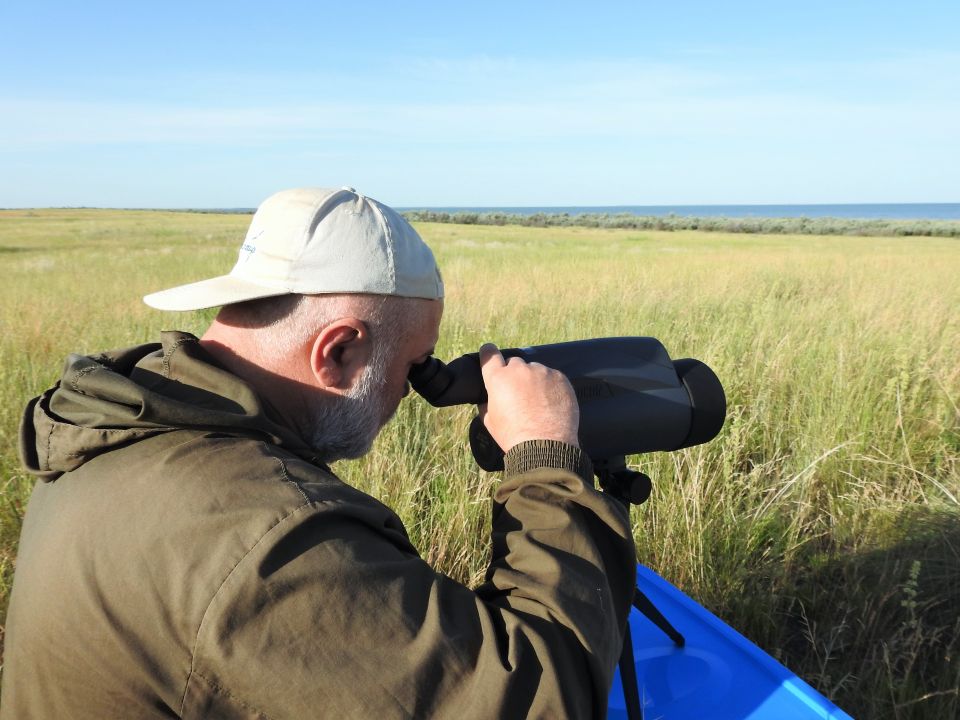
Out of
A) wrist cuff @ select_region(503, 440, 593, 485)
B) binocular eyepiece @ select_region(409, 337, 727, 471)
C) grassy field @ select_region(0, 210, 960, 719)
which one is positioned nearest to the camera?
wrist cuff @ select_region(503, 440, 593, 485)

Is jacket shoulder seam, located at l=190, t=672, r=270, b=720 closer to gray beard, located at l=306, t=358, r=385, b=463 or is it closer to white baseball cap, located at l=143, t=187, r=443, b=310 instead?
gray beard, located at l=306, t=358, r=385, b=463

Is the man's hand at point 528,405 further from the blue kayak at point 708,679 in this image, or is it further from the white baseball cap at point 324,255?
the blue kayak at point 708,679

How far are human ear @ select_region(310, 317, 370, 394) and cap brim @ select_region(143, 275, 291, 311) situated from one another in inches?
4.0

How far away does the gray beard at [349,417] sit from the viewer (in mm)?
1259

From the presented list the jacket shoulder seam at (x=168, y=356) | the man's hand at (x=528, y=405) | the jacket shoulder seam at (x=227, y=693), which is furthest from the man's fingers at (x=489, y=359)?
the jacket shoulder seam at (x=227, y=693)

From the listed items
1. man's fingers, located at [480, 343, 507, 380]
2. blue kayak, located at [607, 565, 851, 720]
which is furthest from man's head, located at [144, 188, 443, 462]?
blue kayak, located at [607, 565, 851, 720]

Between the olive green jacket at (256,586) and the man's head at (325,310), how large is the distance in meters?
0.14

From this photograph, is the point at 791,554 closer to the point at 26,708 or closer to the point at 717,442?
the point at 717,442

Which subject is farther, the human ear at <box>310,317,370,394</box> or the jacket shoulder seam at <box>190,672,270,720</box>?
the human ear at <box>310,317,370,394</box>

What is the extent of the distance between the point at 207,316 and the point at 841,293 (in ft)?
22.5

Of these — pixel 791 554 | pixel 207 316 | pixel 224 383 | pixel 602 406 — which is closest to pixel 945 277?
pixel 791 554

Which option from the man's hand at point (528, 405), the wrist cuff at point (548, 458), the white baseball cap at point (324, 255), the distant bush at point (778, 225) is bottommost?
the distant bush at point (778, 225)

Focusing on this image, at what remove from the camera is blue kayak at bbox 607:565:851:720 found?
169 cm

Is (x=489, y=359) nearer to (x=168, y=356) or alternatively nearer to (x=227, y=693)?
(x=168, y=356)
